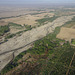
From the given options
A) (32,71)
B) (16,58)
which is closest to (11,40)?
(16,58)

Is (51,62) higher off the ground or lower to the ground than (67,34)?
lower

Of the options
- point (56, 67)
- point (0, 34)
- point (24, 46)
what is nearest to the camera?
point (56, 67)

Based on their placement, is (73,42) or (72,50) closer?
(72,50)

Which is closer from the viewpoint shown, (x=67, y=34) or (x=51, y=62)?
(x=51, y=62)

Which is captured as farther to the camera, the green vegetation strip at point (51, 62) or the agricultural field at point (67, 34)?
the agricultural field at point (67, 34)

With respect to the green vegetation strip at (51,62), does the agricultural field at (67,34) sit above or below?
above

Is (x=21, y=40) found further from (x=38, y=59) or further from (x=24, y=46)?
(x=38, y=59)

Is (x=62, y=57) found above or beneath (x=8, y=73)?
above

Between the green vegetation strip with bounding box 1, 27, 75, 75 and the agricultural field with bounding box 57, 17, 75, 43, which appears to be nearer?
the green vegetation strip with bounding box 1, 27, 75, 75

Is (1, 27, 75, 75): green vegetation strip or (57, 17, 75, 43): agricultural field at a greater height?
(57, 17, 75, 43): agricultural field

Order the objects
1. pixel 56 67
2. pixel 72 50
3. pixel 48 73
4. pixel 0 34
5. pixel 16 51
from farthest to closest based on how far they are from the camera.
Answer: pixel 0 34, pixel 16 51, pixel 72 50, pixel 56 67, pixel 48 73
